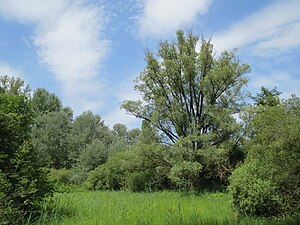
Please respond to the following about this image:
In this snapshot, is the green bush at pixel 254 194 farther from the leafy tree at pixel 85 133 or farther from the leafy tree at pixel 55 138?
the leafy tree at pixel 55 138

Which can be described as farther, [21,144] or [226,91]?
[226,91]

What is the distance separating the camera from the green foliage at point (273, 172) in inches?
370

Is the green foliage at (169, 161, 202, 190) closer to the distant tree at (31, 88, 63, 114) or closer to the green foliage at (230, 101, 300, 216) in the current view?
the green foliage at (230, 101, 300, 216)

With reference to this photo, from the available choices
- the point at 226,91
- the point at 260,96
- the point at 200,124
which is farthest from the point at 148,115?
the point at 260,96

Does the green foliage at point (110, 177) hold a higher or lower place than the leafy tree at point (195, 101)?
lower

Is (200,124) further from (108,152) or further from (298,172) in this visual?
(108,152)

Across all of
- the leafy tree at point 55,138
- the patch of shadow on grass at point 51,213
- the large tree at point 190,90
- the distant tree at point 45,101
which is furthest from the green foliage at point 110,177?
the distant tree at point 45,101

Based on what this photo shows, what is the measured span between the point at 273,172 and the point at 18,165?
7.22m

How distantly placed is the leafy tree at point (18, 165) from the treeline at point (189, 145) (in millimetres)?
28

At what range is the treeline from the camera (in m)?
9.64

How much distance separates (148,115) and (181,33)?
19.6 ft

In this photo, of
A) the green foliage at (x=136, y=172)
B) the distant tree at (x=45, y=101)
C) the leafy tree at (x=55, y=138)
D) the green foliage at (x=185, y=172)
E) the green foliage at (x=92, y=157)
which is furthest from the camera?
the distant tree at (x=45, y=101)

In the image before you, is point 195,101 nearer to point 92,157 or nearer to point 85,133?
point 92,157

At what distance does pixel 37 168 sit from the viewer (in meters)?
10.2
